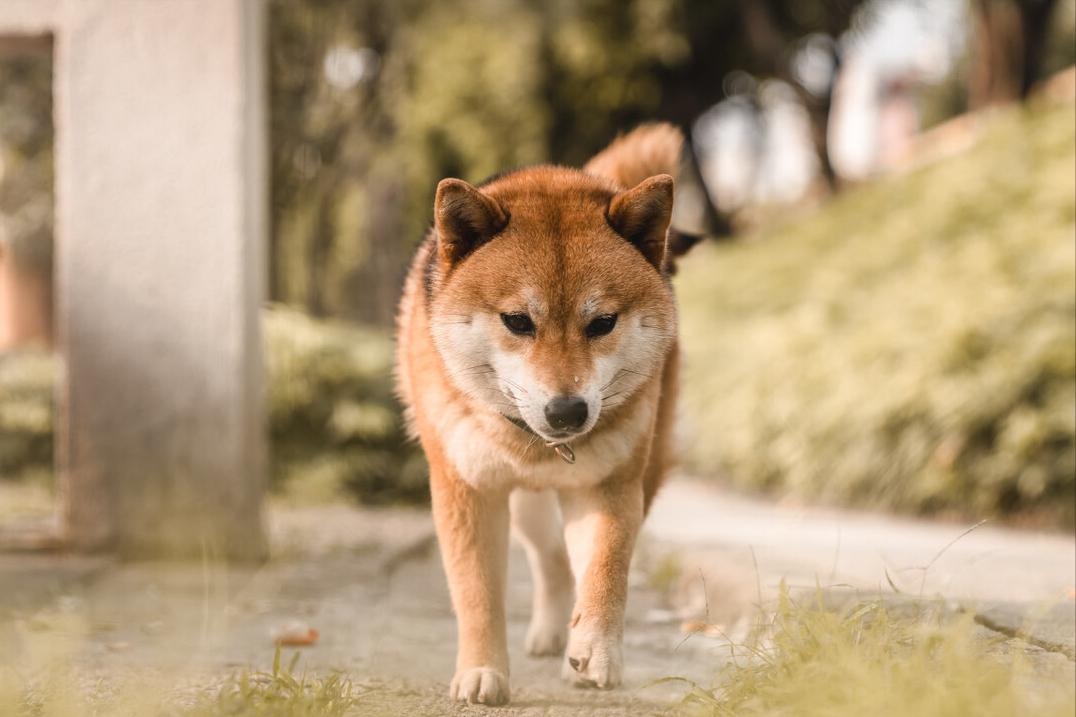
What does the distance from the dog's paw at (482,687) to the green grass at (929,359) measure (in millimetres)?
4144

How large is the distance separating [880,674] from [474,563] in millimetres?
1202

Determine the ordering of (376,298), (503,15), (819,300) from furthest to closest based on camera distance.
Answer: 1. (503,15)
2. (376,298)
3. (819,300)

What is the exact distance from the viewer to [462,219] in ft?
10.2

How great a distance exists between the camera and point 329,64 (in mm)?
10680

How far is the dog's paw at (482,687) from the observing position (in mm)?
2963

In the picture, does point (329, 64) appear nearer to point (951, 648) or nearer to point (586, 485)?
point (586, 485)

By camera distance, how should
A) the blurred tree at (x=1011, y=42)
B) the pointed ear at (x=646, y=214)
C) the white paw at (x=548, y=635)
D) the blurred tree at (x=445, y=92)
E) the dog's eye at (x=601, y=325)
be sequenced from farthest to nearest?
the blurred tree at (x=1011, y=42)
the blurred tree at (x=445, y=92)
the white paw at (x=548, y=635)
the pointed ear at (x=646, y=214)
the dog's eye at (x=601, y=325)

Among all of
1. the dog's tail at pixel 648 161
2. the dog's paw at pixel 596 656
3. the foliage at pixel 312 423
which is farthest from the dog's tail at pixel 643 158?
the foliage at pixel 312 423

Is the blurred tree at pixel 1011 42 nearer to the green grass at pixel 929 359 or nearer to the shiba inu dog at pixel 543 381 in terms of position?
the green grass at pixel 929 359

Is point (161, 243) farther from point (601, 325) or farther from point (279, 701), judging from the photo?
point (279, 701)

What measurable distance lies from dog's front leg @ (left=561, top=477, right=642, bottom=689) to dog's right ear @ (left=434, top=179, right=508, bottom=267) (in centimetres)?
77

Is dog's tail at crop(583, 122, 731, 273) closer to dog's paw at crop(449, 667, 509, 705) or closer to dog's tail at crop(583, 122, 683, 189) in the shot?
dog's tail at crop(583, 122, 683, 189)

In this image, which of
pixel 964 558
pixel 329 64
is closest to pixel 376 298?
pixel 329 64

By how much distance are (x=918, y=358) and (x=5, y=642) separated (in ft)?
17.8
